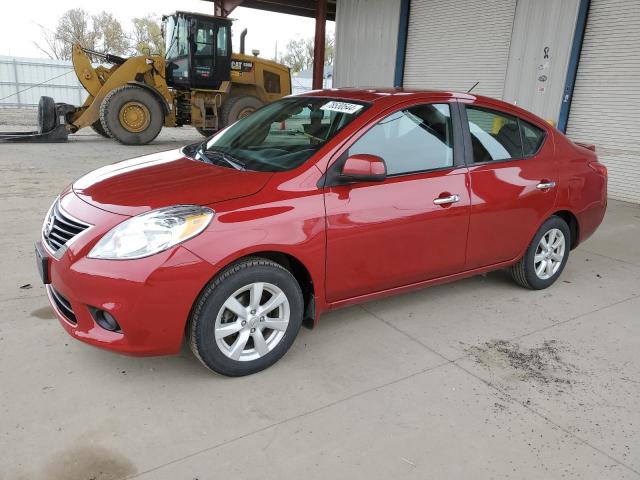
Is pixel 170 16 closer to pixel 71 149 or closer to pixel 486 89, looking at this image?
pixel 71 149

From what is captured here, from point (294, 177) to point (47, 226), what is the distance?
57.2 inches

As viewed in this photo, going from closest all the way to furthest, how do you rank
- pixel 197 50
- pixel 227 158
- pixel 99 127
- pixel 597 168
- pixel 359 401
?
pixel 359 401 < pixel 227 158 < pixel 597 168 < pixel 197 50 < pixel 99 127

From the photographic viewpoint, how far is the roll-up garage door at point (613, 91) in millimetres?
8203

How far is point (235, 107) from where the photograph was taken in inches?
521

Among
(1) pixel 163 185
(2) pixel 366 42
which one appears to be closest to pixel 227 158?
(1) pixel 163 185

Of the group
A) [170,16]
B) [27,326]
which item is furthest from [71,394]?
[170,16]

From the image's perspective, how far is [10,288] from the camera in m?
3.92

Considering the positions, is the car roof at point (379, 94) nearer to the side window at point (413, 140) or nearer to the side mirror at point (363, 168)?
the side window at point (413, 140)

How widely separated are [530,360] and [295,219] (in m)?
1.70

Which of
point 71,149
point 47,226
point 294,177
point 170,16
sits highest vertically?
point 170,16

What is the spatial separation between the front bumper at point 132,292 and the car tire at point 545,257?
271 cm

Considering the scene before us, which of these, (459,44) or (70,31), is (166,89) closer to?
(459,44)

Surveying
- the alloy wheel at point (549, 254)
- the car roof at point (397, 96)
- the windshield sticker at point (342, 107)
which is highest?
the car roof at point (397, 96)

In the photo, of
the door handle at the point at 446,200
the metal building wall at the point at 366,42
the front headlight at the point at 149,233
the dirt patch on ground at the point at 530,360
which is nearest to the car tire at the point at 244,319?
the front headlight at the point at 149,233
